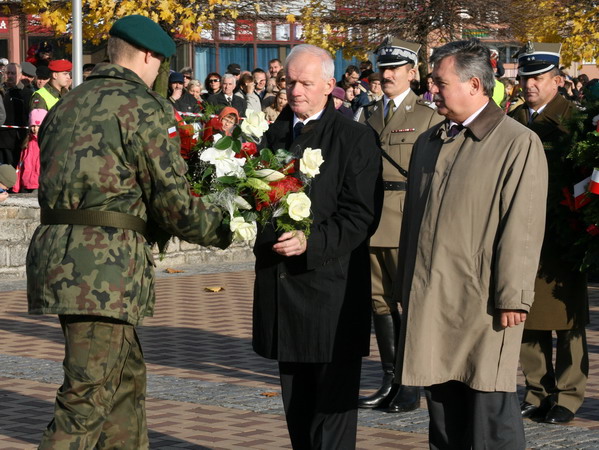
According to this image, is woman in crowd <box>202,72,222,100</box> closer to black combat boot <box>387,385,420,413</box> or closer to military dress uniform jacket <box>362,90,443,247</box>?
military dress uniform jacket <box>362,90,443,247</box>

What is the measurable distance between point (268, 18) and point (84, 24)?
5774 mm

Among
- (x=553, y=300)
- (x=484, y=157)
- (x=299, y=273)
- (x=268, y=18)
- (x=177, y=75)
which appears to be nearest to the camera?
(x=484, y=157)

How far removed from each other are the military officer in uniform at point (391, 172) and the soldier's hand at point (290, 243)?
234 cm

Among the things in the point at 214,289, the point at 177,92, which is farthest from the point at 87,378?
the point at 177,92

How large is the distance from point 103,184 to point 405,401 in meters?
3.18

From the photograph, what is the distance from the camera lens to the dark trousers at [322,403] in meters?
5.59

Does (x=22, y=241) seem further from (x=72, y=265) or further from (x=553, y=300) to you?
(x=72, y=265)

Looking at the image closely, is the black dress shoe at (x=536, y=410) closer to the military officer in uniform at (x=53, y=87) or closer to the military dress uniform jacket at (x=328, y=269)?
the military dress uniform jacket at (x=328, y=269)

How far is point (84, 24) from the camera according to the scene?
2259 centimetres

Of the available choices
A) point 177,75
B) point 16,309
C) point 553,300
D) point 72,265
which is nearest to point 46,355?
point 16,309

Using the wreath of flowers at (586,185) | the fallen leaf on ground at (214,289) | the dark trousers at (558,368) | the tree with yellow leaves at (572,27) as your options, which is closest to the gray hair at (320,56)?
the wreath of flowers at (586,185)

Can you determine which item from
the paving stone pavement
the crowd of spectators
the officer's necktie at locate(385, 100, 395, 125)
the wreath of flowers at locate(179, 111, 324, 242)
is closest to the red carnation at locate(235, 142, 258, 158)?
the wreath of flowers at locate(179, 111, 324, 242)

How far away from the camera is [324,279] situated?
561 cm

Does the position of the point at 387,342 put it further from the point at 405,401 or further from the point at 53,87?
the point at 53,87
